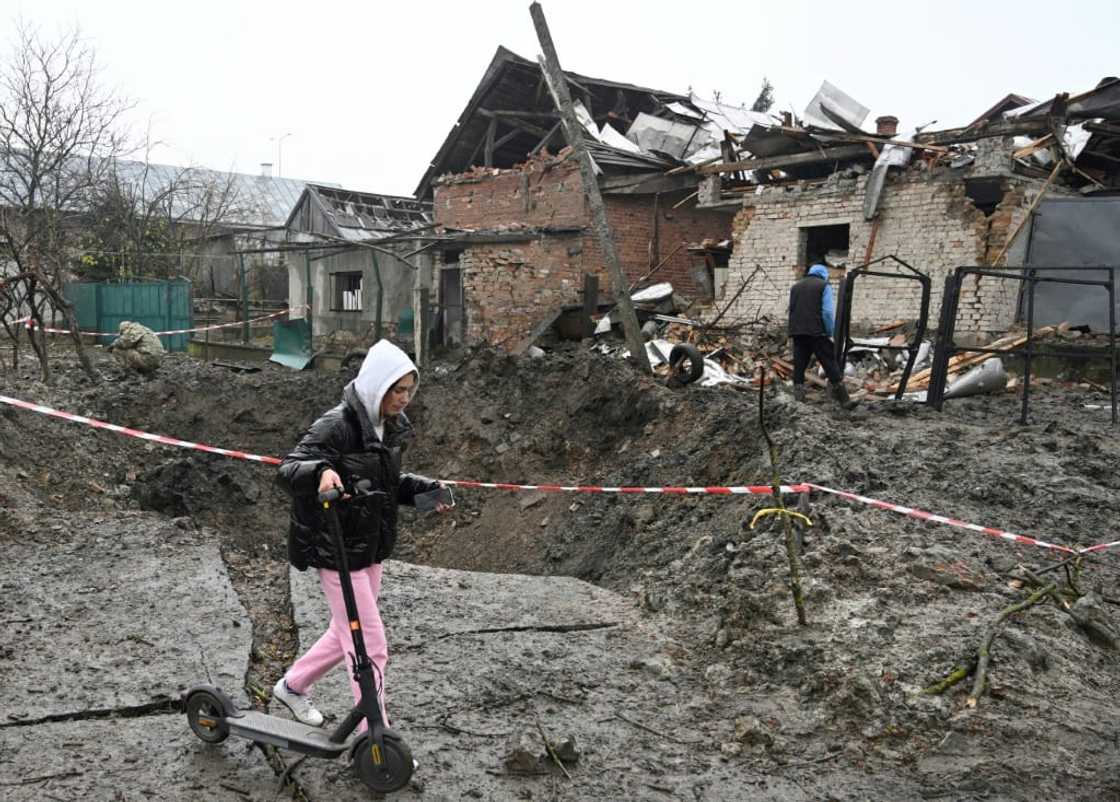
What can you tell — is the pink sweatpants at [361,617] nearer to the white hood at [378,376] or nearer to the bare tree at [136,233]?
the white hood at [378,376]

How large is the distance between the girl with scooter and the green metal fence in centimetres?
1908

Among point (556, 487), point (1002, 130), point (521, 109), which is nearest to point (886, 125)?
point (1002, 130)

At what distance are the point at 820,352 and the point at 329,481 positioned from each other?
7983mm

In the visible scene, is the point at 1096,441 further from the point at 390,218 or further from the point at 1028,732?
the point at 390,218

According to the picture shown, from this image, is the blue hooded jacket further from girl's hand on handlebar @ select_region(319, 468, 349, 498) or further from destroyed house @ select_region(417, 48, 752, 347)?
girl's hand on handlebar @ select_region(319, 468, 349, 498)

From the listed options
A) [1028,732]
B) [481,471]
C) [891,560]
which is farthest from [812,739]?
[481,471]

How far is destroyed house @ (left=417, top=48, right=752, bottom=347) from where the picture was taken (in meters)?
17.6

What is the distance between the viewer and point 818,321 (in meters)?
9.70

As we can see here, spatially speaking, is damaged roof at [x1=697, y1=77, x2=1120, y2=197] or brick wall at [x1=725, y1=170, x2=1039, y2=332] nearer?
damaged roof at [x1=697, y1=77, x2=1120, y2=197]

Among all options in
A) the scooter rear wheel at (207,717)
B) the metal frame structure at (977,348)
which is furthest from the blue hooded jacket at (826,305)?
the scooter rear wheel at (207,717)

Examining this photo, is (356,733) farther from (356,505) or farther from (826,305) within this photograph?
(826,305)

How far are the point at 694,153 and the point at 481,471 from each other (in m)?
11.0

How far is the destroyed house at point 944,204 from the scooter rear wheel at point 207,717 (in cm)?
1154

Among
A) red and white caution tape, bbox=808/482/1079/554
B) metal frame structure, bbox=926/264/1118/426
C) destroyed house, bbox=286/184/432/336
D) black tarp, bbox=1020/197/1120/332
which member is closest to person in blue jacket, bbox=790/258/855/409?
metal frame structure, bbox=926/264/1118/426
